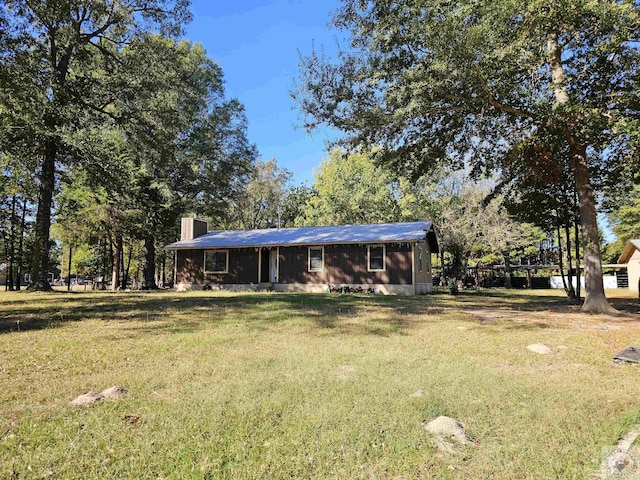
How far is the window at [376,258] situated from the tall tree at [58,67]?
11875 mm

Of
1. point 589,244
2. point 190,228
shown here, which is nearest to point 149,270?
point 190,228

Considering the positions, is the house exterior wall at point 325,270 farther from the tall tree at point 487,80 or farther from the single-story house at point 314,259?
the tall tree at point 487,80

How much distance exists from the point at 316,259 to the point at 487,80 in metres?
11.9

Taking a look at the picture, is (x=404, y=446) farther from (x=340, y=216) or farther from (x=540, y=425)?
(x=340, y=216)

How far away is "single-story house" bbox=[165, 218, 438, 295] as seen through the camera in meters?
18.0

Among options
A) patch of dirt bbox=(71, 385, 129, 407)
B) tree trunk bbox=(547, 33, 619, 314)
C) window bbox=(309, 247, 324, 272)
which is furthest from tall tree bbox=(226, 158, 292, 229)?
patch of dirt bbox=(71, 385, 129, 407)

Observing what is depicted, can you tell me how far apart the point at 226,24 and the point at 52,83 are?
5.63m

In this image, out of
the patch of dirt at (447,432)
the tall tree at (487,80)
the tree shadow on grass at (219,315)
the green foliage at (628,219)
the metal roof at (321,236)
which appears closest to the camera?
the patch of dirt at (447,432)

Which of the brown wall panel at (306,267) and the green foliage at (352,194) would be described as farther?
the green foliage at (352,194)

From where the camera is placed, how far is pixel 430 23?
8.94m

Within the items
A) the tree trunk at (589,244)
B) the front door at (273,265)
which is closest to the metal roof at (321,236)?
the front door at (273,265)

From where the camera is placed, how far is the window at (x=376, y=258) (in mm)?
18220

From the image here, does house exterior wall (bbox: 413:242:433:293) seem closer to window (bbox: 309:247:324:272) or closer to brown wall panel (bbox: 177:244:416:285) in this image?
brown wall panel (bbox: 177:244:416:285)

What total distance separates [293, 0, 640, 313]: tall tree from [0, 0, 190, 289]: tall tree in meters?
6.74
